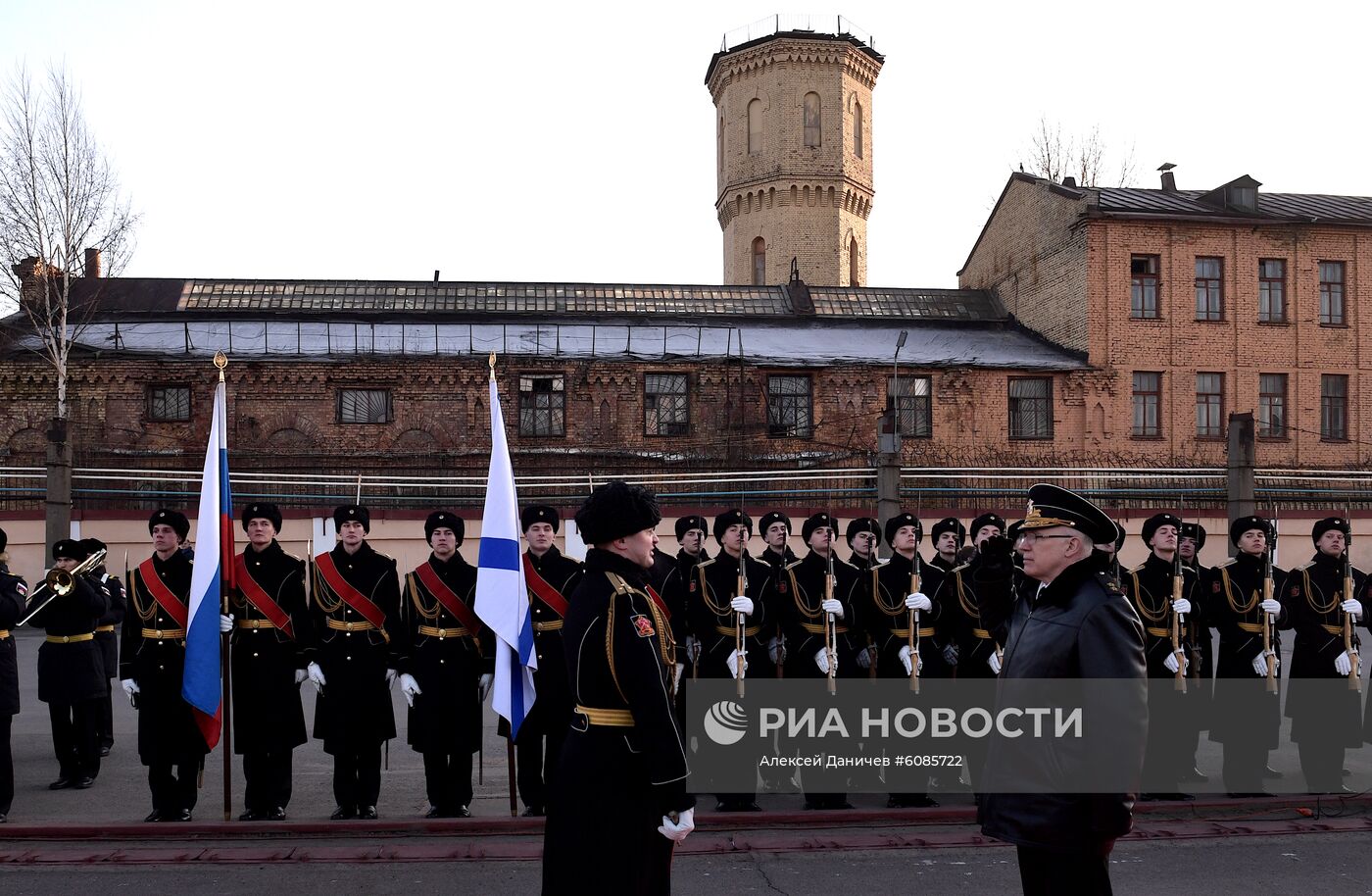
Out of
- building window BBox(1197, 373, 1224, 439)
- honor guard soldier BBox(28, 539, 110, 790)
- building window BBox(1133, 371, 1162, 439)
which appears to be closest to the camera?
honor guard soldier BBox(28, 539, 110, 790)

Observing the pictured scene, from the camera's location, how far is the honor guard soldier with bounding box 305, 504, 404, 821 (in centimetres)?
812

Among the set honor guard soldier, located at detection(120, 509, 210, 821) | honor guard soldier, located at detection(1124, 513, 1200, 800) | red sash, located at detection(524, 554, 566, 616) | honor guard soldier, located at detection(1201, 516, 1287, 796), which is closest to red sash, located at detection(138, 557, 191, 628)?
honor guard soldier, located at detection(120, 509, 210, 821)

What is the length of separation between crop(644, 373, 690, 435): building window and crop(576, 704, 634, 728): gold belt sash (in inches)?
983

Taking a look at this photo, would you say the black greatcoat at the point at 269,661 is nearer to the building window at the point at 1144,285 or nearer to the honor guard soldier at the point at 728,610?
the honor guard soldier at the point at 728,610

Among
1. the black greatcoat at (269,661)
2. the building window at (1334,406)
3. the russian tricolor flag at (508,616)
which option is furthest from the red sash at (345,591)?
the building window at (1334,406)

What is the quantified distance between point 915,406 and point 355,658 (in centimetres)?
2418

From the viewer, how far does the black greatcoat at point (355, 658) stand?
8.11 metres

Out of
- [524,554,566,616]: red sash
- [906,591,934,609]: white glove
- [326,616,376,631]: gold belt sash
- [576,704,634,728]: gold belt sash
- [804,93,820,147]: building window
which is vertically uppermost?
[804,93,820,147]: building window

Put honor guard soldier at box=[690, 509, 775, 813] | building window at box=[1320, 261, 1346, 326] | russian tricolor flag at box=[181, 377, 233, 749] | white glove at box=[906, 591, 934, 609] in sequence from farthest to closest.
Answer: building window at box=[1320, 261, 1346, 326], honor guard soldier at box=[690, 509, 775, 813], white glove at box=[906, 591, 934, 609], russian tricolor flag at box=[181, 377, 233, 749]

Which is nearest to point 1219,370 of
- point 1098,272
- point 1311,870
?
point 1098,272

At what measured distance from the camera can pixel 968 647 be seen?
9.07 meters

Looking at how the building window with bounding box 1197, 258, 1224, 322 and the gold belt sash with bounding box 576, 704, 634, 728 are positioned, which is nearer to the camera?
the gold belt sash with bounding box 576, 704, 634, 728

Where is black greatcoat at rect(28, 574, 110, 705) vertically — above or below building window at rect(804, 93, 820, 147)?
below

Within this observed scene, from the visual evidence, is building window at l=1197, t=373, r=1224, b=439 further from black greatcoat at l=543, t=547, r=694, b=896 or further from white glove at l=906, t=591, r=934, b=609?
black greatcoat at l=543, t=547, r=694, b=896
